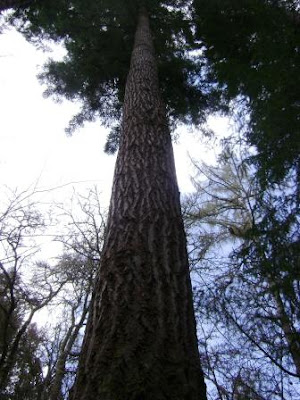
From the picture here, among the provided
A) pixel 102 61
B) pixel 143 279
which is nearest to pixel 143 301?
pixel 143 279

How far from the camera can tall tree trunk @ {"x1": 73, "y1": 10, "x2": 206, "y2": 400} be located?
5.05 ft

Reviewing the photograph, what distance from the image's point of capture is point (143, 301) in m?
1.92

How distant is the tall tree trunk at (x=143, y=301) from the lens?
5.05ft

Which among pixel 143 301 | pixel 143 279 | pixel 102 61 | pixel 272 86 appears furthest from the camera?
pixel 102 61

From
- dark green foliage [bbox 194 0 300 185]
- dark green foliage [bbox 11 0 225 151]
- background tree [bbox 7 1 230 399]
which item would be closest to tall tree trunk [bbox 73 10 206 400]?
background tree [bbox 7 1 230 399]

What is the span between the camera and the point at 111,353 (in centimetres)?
166

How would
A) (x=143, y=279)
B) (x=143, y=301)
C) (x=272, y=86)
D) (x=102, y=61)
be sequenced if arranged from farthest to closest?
(x=102, y=61), (x=272, y=86), (x=143, y=279), (x=143, y=301)

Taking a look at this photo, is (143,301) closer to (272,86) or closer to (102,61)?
(272,86)

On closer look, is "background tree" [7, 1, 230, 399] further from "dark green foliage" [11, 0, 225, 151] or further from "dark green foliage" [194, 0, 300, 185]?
"dark green foliage" [194, 0, 300, 185]

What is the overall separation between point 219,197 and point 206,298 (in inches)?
171

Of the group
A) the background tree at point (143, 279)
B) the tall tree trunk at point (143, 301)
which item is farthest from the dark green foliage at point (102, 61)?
the tall tree trunk at point (143, 301)

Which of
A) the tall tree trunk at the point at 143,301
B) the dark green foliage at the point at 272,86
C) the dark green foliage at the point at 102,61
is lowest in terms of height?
the tall tree trunk at the point at 143,301

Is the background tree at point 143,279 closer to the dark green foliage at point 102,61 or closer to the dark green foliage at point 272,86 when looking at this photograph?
the dark green foliage at point 102,61

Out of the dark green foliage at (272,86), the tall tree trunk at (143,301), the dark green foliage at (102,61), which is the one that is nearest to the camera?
the tall tree trunk at (143,301)
